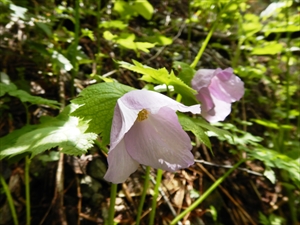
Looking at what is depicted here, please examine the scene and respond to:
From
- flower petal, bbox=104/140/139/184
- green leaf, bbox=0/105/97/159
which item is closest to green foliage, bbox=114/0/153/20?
green leaf, bbox=0/105/97/159

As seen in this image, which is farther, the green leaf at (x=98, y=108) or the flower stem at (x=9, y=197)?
the flower stem at (x=9, y=197)

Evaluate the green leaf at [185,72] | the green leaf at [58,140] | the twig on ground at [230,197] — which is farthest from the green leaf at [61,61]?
the twig on ground at [230,197]

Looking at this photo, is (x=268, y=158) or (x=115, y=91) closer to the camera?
(x=115, y=91)

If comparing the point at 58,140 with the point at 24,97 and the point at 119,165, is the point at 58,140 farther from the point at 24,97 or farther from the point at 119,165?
the point at 24,97

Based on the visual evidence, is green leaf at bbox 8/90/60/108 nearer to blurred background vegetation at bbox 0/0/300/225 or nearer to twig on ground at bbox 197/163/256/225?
blurred background vegetation at bbox 0/0/300/225

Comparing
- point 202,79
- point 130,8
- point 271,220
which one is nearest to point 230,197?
point 271,220

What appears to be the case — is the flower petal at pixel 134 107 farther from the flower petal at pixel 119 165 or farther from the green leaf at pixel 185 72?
the green leaf at pixel 185 72

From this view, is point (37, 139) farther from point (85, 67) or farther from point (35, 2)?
point (35, 2)

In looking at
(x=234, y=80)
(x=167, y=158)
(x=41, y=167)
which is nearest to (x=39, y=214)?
(x=41, y=167)
